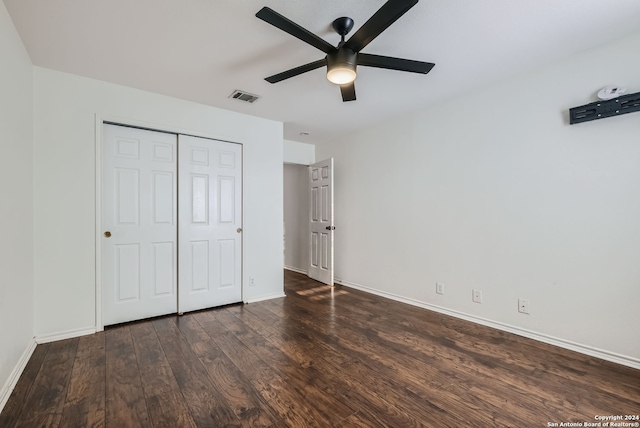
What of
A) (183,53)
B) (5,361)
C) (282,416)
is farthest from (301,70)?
(5,361)

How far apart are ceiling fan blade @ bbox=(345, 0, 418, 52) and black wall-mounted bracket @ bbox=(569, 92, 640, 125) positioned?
187cm

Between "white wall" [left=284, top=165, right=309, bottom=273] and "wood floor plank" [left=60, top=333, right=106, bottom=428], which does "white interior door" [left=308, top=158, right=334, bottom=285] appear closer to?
"white wall" [left=284, top=165, right=309, bottom=273]

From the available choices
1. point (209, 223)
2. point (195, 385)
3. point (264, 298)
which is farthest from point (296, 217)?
point (195, 385)

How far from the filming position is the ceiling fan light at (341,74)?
6.31 feet

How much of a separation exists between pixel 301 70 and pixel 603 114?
2333mm

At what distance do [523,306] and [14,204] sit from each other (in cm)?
417

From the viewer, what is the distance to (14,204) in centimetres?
202

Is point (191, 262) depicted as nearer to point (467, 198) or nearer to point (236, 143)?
point (236, 143)

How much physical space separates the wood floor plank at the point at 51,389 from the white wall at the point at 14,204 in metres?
0.15

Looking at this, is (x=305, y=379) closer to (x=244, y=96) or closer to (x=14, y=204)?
(x=14, y=204)

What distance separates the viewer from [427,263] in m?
3.51

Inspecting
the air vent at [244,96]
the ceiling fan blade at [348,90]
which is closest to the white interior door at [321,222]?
the air vent at [244,96]

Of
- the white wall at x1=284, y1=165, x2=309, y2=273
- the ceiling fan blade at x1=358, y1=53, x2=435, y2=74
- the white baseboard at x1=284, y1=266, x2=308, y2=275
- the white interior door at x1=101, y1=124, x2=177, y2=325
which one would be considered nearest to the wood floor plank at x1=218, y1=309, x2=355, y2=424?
the white interior door at x1=101, y1=124, x2=177, y2=325

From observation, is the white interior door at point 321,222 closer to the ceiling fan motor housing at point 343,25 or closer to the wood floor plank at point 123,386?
the ceiling fan motor housing at point 343,25
